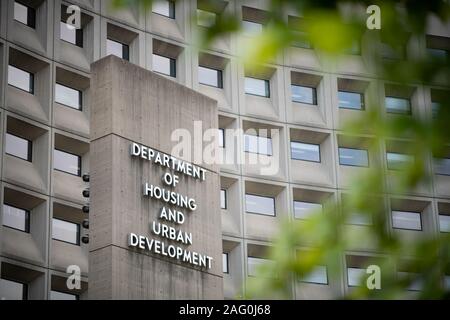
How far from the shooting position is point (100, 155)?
32.6 metres

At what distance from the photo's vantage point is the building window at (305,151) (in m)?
44.5

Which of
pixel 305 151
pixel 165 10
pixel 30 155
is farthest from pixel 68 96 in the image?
pixel 305 151

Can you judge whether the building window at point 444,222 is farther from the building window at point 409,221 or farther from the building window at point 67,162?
the building window at point 67,162

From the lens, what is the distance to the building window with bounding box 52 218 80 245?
38156mm

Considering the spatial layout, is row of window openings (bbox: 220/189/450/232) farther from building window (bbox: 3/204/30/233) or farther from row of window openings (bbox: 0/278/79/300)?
row of window openings (bbox: 0/278/79/300)

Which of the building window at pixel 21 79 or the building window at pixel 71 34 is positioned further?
the building window at pixel 71 34

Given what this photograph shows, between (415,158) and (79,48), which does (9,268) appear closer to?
(79,48)

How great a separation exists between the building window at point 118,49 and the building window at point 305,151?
26.1 feet

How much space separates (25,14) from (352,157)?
590 inches

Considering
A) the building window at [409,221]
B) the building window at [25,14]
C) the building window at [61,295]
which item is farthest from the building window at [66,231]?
the building window at [409,221]

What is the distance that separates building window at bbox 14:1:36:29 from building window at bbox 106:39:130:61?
10.5ft

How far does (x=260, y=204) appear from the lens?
4331 cm
